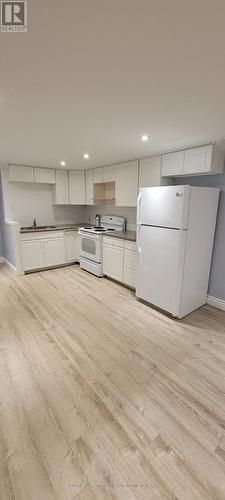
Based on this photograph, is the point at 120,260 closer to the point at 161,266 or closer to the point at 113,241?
the point at 113,241

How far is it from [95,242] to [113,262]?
0.59 m

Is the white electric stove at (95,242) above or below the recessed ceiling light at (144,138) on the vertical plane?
below

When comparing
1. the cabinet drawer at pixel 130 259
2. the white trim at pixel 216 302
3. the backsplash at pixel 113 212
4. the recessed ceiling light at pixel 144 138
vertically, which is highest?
the recessed ceiling light at pixel 144 138

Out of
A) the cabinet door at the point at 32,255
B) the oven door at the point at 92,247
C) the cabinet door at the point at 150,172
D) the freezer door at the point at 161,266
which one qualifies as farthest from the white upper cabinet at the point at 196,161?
the cabinet door at the point at 32,255

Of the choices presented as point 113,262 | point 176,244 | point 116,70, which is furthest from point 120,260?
point 116,70

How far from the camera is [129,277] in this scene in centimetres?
368

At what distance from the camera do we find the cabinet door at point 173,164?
294 cm

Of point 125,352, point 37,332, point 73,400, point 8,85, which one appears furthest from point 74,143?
point 73,400

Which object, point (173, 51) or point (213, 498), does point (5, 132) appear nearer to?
point (173, 51)

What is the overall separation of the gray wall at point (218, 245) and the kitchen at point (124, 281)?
0.8 inches

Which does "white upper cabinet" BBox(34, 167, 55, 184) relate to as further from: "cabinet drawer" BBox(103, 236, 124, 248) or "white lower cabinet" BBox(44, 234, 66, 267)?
"cabinet drawer" BBox(103, 236, 124, 248)

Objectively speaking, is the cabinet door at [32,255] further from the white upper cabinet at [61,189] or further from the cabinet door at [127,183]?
the cabinet door at [127,183]

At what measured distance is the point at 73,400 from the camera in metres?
1.68

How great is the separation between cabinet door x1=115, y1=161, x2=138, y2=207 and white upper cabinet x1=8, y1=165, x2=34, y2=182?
1.82m
